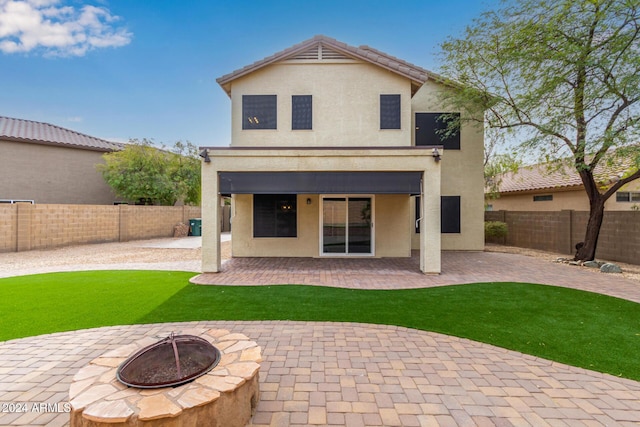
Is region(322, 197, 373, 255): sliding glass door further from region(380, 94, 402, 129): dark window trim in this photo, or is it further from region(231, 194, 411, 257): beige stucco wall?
region(380, 94, 402, 129): dark window trim

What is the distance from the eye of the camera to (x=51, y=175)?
19.0 metres

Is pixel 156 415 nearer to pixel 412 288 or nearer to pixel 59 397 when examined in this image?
pixel 59 397

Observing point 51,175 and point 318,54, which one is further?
point 51,175

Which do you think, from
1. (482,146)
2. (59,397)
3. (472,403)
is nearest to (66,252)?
(59,397)

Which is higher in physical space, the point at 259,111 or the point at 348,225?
the point at 259,111

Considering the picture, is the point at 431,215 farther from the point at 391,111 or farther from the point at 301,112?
the point at 301,112

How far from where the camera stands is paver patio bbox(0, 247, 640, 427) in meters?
2.89

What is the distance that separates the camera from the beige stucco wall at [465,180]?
13703 millimetres

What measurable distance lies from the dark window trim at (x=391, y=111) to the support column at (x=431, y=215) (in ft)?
10.8

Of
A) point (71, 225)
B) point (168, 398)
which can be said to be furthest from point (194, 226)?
point (168, 398)

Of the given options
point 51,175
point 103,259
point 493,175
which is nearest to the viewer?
point 103,259

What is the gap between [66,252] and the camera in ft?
43.3

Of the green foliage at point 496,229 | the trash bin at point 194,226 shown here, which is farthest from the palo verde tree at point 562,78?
the trash bin at point 194,226

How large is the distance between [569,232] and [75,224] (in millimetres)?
22915
